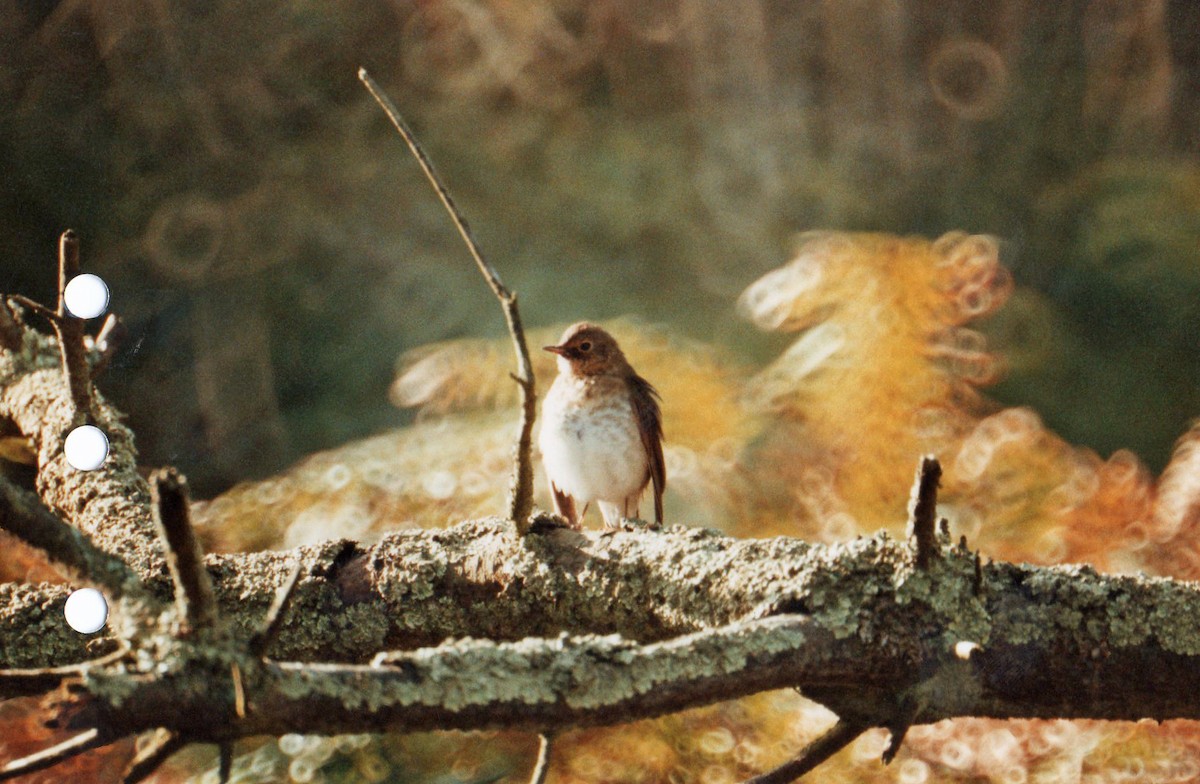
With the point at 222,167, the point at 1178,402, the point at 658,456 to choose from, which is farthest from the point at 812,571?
the point at 222,167

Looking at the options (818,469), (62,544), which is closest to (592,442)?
(818,469)

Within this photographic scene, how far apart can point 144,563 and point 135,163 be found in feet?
4.47

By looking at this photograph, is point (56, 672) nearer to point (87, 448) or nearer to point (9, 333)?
point (87, 448)

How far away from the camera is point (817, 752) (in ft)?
3.05

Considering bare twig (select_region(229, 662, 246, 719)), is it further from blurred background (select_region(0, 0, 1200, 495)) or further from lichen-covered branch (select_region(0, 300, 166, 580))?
blurred background (select_region(0, 0, 1200, 495))

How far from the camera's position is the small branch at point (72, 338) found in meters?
1.11

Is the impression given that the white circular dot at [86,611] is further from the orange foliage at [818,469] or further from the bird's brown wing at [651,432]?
the bird's brown wing at [651,432]

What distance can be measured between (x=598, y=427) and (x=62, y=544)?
51.0 inches

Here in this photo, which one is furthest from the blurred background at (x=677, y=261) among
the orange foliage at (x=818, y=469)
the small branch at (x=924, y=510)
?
the small branch at (x=924, y=510)

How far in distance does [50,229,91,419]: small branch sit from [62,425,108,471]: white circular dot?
24 mm

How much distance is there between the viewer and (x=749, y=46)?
2.72 meters

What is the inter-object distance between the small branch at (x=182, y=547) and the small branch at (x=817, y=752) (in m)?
0.44

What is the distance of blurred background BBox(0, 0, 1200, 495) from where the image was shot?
7.31 ft

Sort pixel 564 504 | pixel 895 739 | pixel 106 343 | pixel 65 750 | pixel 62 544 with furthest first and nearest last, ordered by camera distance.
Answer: pixel 564 504 < pixel 106 343 < pixel 895 739 < pixel 62 544 < pixel 65 750
